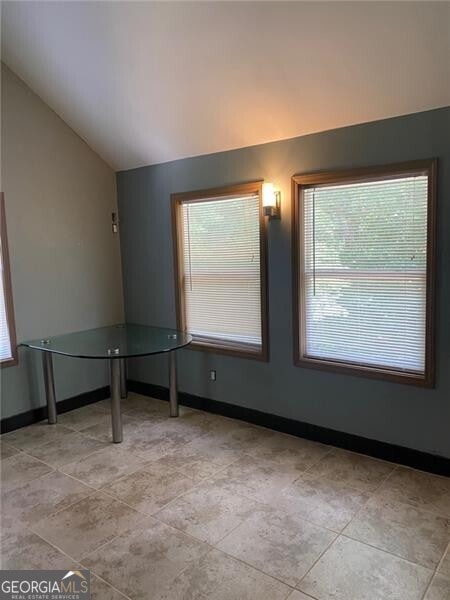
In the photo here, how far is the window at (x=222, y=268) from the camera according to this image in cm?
365

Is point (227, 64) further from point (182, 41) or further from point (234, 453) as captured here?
point (234, 453)

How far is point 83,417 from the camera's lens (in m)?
4.12

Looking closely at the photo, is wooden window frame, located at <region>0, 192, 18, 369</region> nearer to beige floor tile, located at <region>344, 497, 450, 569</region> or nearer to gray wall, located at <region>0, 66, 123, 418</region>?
gray wall, located at <region>0, 66, 123, 418</region>

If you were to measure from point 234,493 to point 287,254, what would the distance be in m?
1.74

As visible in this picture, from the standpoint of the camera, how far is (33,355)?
156 inches

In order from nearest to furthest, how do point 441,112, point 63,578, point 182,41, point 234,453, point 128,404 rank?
point 63,578, point 441,112, point 182,41, point 234,453, point 128,404

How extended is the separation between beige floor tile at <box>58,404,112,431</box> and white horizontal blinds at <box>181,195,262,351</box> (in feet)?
3.79

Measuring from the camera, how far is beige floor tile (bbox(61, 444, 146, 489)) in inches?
119

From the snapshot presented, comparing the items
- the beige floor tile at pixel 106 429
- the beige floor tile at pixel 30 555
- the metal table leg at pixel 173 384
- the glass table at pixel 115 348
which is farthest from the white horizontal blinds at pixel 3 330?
the beige floor tile at pixel 30 555

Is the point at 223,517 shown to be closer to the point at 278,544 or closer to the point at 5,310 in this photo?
the point at 278,544

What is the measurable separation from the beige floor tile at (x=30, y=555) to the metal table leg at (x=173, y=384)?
1.73 meters

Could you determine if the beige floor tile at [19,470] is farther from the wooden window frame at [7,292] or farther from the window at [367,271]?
the window at [367,271]

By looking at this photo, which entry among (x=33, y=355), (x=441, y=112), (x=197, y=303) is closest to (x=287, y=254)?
(x=197, y=303)

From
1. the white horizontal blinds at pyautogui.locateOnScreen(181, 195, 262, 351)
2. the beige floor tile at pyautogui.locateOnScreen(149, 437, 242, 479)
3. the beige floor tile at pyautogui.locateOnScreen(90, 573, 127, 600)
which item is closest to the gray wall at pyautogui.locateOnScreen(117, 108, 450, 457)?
the white horizontal blinds at pyautogui.locateOnScreen(181, 195, 262, 351)
